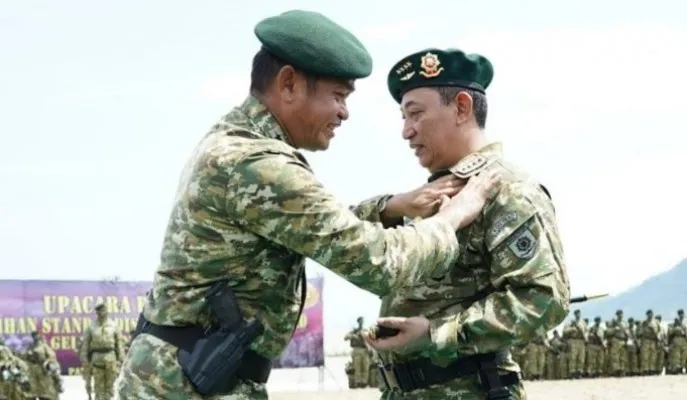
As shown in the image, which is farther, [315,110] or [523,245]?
[523,245]

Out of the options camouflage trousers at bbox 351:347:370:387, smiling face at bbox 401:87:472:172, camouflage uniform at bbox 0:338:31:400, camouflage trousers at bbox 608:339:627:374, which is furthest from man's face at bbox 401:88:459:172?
camouflage trousers at bbox 608:339:627:374

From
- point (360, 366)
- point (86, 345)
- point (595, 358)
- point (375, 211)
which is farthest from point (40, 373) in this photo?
point (375, 211)

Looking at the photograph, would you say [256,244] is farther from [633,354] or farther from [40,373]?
[633,354]

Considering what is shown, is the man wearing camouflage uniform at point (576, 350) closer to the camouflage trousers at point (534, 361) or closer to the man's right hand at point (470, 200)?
the camouflage trousers at point (534, 361)

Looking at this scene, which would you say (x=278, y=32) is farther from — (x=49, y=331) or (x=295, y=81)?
(x=49, y=331)

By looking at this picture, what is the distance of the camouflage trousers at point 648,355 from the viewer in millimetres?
31172

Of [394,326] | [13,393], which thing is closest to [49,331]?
[13,393]

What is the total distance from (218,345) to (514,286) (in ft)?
3.43

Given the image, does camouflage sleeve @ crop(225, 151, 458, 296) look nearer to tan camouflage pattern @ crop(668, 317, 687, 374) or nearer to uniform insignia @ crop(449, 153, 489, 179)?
uniform insignia @ crop(449, 153, 489, 179)

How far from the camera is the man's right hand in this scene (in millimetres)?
3734

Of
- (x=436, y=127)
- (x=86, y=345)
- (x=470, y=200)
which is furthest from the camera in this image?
(x=86, y=345)

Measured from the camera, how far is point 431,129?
4.23m

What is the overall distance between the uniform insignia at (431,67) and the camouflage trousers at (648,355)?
28007mm

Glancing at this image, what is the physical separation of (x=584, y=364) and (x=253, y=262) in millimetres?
28497
